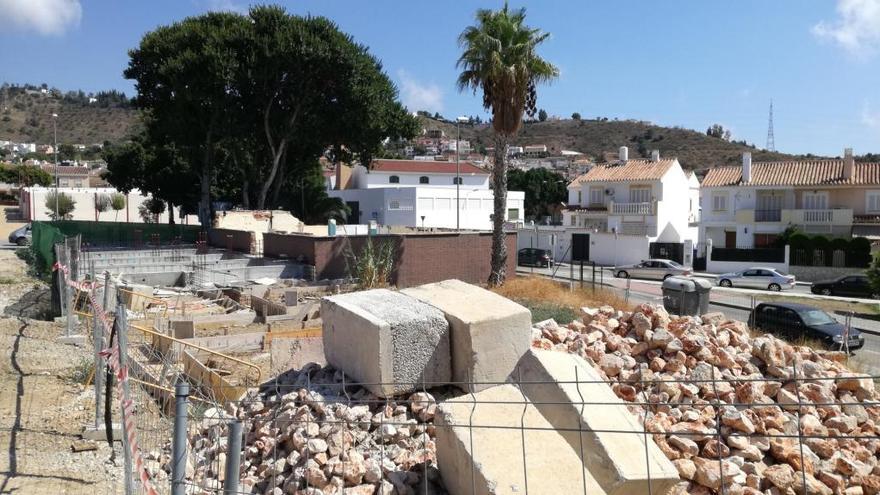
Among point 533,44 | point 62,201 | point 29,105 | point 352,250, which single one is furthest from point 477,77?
point 29,105

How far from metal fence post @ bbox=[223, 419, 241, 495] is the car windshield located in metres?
17.3

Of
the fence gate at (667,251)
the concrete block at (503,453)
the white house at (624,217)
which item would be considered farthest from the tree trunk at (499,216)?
the fence gate at (667,251)

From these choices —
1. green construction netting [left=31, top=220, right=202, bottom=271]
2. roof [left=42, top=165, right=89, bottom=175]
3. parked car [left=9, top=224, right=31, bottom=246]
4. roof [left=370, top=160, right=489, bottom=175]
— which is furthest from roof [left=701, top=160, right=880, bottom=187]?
roof [left=42, top=165, right=89, bottom=175]

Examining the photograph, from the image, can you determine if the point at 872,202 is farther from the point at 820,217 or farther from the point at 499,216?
the point at 499,216

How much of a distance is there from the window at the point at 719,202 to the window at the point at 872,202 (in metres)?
8.30

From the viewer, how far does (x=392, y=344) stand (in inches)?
312

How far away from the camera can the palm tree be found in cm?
2356

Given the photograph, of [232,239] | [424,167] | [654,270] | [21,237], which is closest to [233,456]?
[232,239]

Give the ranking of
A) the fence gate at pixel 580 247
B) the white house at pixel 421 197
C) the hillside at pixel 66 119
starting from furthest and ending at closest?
the hillside at pixel 66 119, the white house at pixel 421 197, the fence gate at pixel 580 247

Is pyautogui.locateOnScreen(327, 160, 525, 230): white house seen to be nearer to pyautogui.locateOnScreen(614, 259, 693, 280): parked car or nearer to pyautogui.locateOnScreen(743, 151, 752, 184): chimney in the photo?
pyautogui.locateOnScreen(614, 259, 693, 280): parked car

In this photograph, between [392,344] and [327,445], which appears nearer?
[327,445]

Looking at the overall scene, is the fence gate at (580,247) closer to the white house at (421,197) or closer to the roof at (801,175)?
the roof at (801,175)

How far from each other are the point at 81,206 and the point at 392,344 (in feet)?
259

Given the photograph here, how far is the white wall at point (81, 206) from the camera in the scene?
237 feet
